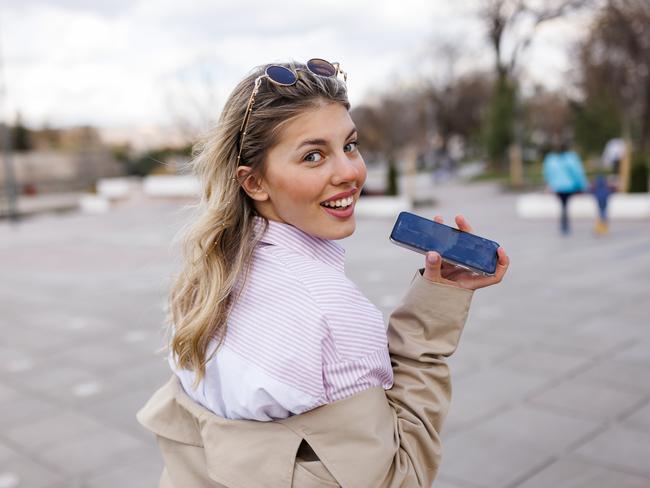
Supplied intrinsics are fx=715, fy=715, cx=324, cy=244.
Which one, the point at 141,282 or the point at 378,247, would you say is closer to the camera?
the point at 141,282

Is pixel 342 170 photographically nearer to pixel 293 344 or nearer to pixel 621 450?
pixel 293 344

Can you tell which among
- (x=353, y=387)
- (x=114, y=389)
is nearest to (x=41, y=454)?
(x=114, y=389)

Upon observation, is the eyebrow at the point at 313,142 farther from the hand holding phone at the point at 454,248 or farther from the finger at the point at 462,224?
the finger at the point at 462,224

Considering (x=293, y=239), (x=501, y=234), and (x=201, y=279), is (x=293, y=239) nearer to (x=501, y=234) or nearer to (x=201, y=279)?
(x=201, y=279)

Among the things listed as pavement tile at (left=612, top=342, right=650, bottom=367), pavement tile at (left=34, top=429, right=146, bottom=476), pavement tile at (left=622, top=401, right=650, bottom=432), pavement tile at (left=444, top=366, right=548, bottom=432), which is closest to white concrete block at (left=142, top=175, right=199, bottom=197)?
pavement tile at (left=612, top=342, right=650, bottom=367)

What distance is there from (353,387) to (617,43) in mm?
22676

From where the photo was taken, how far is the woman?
129 cm

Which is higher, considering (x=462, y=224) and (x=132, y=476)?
(x=462, y=224)

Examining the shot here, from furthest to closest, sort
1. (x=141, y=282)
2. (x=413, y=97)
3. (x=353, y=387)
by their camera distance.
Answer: (x=413, y=97)
(x=141, y=282)
(x=353, y=387)

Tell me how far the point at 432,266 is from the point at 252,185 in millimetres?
403

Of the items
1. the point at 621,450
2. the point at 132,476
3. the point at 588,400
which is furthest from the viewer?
the point at 588,400

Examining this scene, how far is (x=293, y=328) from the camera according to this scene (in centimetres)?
130

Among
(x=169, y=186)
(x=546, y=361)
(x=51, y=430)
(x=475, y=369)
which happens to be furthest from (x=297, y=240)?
(x=169, y=186)

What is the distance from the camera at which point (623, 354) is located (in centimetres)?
532
